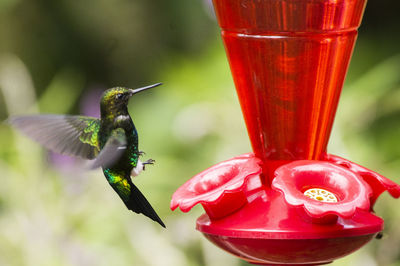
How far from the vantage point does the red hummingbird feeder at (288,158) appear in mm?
1337

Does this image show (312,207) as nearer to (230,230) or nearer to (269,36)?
(230,230)

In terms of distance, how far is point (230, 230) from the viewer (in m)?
1.38

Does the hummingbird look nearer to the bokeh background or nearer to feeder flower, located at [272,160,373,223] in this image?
feeder flower, located at [272,160,373,223]

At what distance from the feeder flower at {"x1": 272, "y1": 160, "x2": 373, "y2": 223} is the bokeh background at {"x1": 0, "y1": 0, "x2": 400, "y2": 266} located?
5.74ft

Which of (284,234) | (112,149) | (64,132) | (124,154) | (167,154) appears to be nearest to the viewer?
(284,234)

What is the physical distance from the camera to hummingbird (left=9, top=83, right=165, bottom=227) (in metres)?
1.65

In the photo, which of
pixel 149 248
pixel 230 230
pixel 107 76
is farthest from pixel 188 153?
pixel 230 230

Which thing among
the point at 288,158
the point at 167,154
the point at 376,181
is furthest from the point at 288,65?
the point at 167,154

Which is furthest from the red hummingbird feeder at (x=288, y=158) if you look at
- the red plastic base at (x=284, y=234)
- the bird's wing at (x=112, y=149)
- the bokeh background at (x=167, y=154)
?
the bokeh background at (x=167, y=154)

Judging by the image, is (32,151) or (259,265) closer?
(259,265)

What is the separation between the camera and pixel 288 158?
1.59 metres

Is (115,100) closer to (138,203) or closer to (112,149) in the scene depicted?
(112,149)

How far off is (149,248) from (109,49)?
3.06 meters

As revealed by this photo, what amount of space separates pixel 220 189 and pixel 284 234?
6.8 inches
